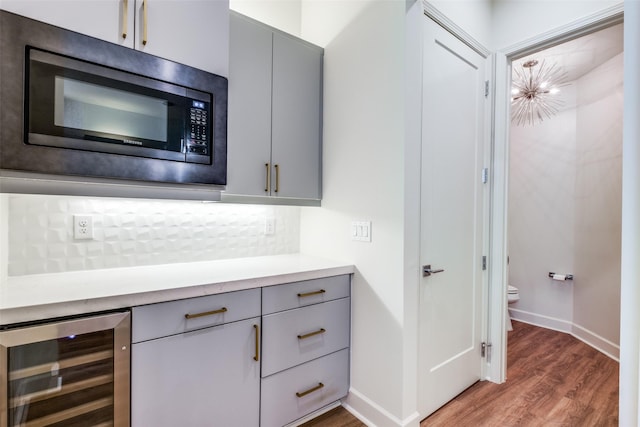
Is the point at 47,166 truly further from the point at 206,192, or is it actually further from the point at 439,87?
the point at 439,87

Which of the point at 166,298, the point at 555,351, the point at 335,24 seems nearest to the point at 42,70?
the point at 166,298

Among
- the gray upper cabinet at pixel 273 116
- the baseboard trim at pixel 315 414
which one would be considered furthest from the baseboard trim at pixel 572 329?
the gray upper cabinet at pixel 273 116

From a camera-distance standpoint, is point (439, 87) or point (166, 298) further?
point (439, 87)

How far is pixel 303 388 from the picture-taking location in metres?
1.70

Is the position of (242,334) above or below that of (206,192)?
below

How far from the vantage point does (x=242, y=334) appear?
1.47 meters

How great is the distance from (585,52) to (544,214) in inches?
61.1

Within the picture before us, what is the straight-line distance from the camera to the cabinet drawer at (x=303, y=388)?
1.58 m

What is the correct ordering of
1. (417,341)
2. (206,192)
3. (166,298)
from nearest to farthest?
1. (166,298)
2. (206,192)
3. (417,341)

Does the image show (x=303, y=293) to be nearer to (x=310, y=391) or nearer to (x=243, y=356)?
(x=243, y=356)

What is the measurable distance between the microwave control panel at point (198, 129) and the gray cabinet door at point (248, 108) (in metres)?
0.17

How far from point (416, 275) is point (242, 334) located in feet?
3.09

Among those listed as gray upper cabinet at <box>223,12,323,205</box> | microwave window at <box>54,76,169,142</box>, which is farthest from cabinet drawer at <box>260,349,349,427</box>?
microwave window at <box>54,76,169,142</box>

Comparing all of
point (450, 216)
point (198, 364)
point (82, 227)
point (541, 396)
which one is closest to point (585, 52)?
point (450, 216)
